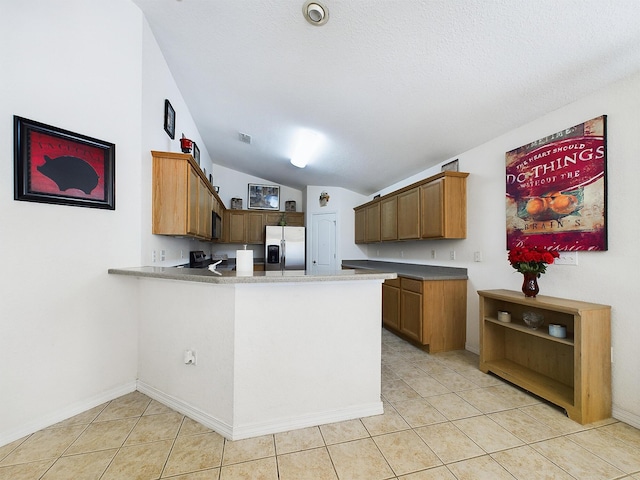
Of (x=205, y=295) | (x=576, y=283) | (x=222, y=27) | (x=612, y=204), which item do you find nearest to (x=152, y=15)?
(x=222, y=27)

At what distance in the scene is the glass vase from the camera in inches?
91.2

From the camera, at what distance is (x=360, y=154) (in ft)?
13.3

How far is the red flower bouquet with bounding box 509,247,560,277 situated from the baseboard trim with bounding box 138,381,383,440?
1.63 meters

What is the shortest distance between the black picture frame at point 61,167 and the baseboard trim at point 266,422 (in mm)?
1583

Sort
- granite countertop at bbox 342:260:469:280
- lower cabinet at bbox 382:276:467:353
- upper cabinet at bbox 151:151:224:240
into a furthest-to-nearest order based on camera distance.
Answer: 1. granite countertop at bbox 342:260:469:280
2. lower cabinet at bbox 382:276:467:353
3. upper cabinet at bbox 151:151:224:240

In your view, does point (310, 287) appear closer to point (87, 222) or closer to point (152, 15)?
point (87, 222)

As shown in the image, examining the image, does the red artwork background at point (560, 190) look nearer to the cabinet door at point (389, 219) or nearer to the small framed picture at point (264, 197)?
the cabinet door at point (389, 219)

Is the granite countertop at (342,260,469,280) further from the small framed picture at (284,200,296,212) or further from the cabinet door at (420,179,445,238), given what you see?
the small framed picture at (284,200,296,212)

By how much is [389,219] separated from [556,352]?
2.59 meters

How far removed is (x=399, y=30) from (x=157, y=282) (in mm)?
2547

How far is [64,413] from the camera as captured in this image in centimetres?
189

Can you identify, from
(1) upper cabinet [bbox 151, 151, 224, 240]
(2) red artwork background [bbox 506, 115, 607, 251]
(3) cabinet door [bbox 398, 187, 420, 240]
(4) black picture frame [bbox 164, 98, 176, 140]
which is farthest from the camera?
(3) cabinet door [bbox 398, 187, 420, 240]

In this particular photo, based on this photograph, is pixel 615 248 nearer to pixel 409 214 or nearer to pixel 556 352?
pixel 556 352

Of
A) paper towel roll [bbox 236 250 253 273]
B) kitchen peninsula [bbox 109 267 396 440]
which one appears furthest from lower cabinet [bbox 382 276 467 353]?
paper towel roll [bbox 236 250 253 273]
